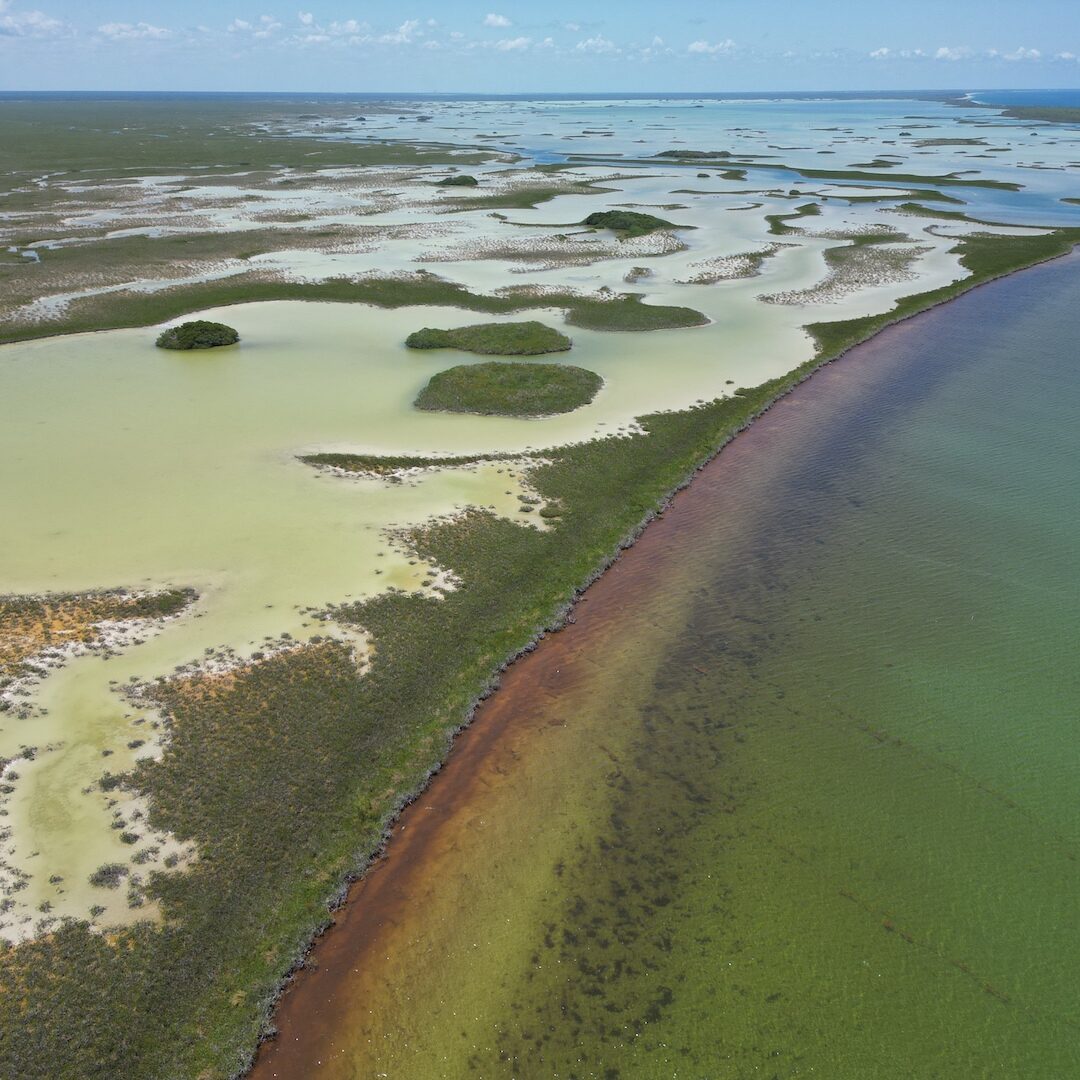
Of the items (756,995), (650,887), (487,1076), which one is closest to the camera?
(487,1076)

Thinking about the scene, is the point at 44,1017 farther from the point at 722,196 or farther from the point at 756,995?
the point at 722,196

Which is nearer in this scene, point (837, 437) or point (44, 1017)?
point (44, 1017)

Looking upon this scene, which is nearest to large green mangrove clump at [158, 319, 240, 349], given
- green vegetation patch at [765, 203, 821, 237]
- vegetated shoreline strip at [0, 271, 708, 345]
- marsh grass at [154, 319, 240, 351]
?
marsh grass at [154, 319, 240, 351]

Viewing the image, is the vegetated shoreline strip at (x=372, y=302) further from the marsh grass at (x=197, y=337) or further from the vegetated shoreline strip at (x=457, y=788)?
the vegetated shoreline strip at (x=457, y=788)

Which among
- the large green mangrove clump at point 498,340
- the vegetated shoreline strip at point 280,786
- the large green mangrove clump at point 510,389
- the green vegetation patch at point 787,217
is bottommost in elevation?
the vegetated shoreline strip at point 280,786

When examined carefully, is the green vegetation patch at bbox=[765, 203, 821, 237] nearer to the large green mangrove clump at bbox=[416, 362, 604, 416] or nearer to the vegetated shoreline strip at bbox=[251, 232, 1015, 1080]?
the large green mangrove clump at bbox=[416, 362, 604, 416]

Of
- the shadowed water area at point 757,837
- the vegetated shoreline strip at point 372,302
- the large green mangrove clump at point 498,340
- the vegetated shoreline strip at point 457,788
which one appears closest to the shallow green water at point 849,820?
the shadowed water area at point 757,837

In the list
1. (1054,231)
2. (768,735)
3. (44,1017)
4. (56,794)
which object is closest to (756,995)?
(768,735)
